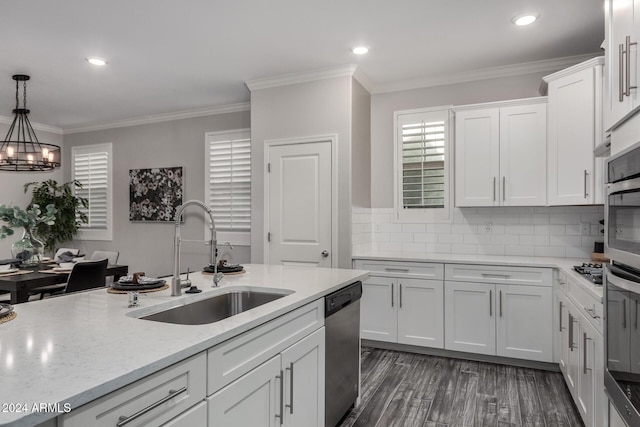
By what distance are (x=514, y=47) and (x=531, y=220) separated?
5.30 feet

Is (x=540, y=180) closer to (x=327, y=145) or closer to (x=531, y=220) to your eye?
(x=531, y=220)

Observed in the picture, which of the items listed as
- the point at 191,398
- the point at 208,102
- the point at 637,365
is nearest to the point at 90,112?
the point at 208,102

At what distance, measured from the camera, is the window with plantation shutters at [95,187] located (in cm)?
610

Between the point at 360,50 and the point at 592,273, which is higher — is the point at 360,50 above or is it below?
above

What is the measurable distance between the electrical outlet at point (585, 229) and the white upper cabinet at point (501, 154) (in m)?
0.51

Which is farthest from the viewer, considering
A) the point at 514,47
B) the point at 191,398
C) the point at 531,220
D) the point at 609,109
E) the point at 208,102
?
the point at 208,102

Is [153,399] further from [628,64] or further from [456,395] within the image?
[456,395]

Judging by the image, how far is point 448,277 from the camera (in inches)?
144

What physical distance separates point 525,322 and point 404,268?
110 cm

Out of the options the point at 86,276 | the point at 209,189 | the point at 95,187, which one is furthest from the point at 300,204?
the point at 95,187

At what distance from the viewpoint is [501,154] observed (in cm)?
374

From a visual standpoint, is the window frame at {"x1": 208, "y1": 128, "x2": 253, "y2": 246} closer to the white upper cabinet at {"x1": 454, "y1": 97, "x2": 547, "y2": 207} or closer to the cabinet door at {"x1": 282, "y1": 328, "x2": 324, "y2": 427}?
the white upper cabinet at {"x1": 454, "y1": 97, "x2": 547, "y2": 207}

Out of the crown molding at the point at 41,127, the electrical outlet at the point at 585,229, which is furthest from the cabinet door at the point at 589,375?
the crown molding at the point at 41,127

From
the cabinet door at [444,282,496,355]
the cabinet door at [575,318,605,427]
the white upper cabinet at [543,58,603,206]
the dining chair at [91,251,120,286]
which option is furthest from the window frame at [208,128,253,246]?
the cabinet door at [575,318,605,427]
